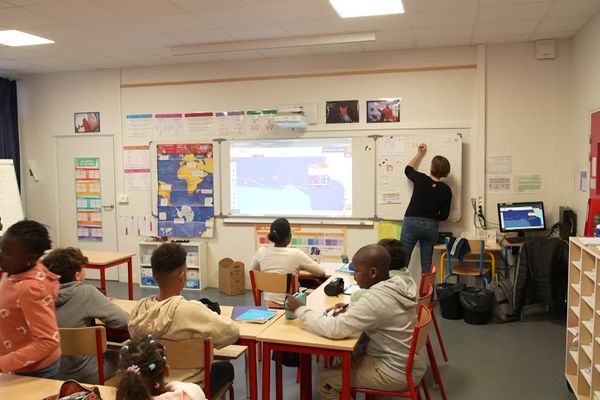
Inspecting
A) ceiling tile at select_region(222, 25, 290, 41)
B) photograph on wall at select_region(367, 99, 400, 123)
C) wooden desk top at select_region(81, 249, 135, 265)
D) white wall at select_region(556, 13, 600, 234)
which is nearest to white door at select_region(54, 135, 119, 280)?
wooden desk top at select_region(81, 249, 135, 265)

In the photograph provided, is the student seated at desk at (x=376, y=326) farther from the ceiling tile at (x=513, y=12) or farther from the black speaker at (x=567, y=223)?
the black speaker at (x=567, y=223)

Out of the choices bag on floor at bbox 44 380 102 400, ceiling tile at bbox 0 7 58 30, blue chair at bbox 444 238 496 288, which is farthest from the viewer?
blue chair at bbox 444 238 496 288

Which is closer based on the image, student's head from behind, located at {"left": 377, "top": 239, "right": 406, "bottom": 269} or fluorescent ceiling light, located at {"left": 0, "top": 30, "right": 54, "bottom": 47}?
student's head from behind, located at {"left": 377, "top": 239, "right": 406, "bottom": 269}

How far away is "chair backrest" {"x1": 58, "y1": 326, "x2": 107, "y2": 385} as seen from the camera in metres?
2.28

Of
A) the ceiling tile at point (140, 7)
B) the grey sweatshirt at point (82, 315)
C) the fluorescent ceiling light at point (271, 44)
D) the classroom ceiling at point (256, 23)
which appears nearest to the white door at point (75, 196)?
the classroom ceiling at point (256, 23)

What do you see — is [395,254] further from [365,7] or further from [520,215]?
[520,215]

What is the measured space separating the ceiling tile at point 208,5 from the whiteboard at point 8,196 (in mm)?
3672

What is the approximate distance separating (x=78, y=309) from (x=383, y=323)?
153 centimetres

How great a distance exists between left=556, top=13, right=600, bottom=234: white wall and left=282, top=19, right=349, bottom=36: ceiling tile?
2216 millimetres

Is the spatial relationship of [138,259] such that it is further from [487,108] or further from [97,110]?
[487,108]

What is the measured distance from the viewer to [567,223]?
490 centimetres

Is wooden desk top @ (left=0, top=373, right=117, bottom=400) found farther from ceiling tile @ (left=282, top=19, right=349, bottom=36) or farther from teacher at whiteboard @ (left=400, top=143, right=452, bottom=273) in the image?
teacher at whiteboard @ (left=400, top=143, right=452, bottom=273)

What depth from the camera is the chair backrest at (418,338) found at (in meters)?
2.36

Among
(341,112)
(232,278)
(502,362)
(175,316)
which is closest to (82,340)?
(175,316)
